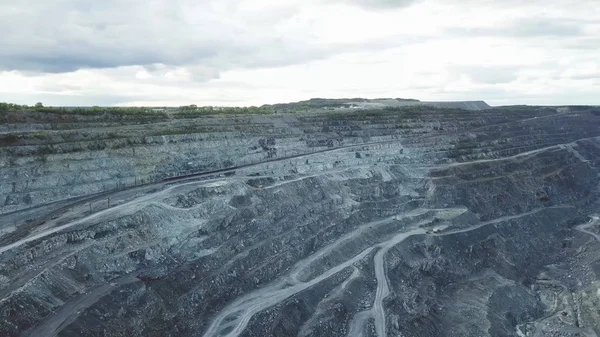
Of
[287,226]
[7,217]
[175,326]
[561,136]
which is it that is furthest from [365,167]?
[561,136]

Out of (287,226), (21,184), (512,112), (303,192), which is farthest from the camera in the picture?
(512,112)

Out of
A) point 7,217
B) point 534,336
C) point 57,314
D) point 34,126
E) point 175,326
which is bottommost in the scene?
point 534,336

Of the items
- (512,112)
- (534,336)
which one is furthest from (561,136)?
(534,336)

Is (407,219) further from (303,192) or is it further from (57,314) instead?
(57,314)

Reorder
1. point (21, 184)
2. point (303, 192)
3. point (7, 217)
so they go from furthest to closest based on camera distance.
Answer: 1. point (303, 192)
2. point (21, 184)
3. point (7, 217)

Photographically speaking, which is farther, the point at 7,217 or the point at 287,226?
the point at 287,226

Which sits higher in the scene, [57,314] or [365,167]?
[365,167]
